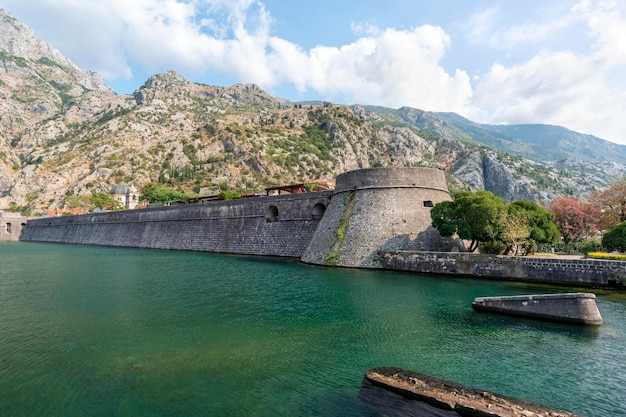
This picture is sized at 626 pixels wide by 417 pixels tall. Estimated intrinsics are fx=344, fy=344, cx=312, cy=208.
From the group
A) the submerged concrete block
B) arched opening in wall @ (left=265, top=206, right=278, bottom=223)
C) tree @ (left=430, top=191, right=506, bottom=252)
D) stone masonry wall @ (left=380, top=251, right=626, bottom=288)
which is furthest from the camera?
arched opening in wall @ (left=265, top=206, right=278, bottom=223)

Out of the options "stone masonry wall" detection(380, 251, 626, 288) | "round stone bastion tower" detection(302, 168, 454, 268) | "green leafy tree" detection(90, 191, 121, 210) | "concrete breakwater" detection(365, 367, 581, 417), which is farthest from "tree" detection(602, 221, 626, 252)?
"green leafy tree" detection(90, 191, 121, 210)

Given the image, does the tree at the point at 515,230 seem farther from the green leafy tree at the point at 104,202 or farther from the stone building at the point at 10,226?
the stone building at the point at 10,226

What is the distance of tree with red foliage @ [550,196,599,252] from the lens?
128 feet

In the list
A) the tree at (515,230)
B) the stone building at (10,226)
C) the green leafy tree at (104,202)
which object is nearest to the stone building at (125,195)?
the green leafy tree at (104,202)

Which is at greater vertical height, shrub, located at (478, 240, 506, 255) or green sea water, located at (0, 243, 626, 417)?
shrub, located at (478, 240, 506, 255)

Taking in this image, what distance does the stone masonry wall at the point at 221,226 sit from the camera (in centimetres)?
3722

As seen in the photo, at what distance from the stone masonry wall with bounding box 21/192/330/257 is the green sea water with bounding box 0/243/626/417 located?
16.7 meters

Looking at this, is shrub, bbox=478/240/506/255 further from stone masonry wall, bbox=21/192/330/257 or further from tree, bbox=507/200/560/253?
stone masonry wall, bbox=21/192/330/257

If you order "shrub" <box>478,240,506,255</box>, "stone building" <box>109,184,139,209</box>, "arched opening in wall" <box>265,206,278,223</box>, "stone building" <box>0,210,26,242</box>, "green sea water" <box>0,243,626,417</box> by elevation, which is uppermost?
"stone building" <box>109,184,139,209</box>

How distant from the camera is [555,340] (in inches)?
483

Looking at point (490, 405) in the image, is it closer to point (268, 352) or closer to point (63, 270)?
point (268, 352)

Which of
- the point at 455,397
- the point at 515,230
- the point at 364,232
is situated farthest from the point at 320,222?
the point at 455,397

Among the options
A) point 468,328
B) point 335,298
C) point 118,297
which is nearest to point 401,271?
point 335,298

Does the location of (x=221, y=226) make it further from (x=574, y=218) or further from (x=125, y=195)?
(x=125, y=195)
